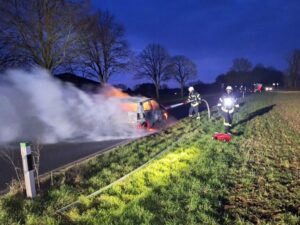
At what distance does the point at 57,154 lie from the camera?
8664 mm

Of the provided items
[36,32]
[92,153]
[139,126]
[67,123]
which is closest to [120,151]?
[92,153]

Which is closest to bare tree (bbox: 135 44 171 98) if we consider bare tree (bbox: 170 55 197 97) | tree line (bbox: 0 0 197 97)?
bare tree (bbox: 170 55 197 97)

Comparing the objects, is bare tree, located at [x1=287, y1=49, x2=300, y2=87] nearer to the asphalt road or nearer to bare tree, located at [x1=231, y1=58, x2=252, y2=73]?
bare tree, located at [x1=231, y1=58, x2=252, y2=73]

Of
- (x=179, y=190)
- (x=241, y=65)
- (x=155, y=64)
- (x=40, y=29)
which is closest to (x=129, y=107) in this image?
(x=179, y=190)

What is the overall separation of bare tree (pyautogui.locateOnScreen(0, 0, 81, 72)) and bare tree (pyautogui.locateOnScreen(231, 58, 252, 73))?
9052 cm

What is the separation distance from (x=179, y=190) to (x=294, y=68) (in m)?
109

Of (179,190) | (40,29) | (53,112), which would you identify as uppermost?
(40,29)

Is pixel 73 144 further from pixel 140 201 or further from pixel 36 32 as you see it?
pixel 36 32

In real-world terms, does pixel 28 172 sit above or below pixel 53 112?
below

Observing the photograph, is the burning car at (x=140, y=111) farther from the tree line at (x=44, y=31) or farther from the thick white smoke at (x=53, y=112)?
the tree line at (x=44, y=31)

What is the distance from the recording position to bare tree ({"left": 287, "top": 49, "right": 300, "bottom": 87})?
329 feet

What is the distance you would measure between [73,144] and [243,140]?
5664 mm

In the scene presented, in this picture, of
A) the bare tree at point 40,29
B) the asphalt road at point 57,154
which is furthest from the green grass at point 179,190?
the bare tree at point 40,29

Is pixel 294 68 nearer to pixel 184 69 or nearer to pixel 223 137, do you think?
pixel 184 69
